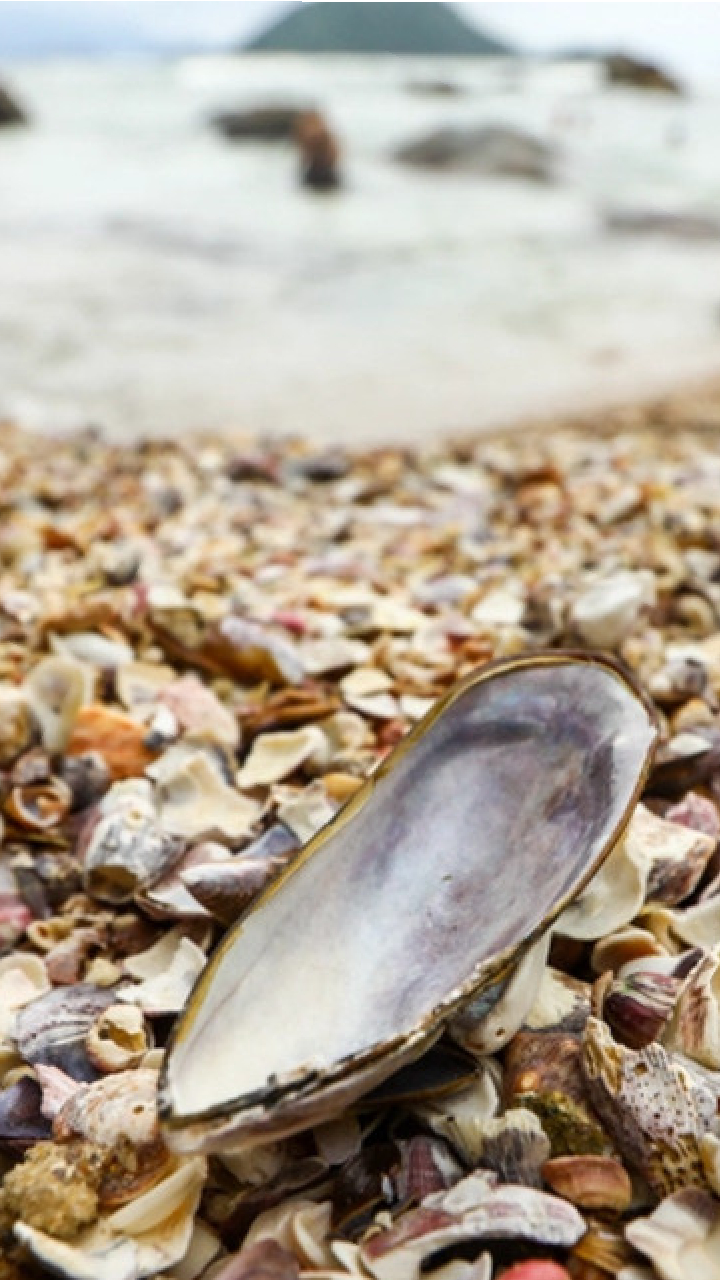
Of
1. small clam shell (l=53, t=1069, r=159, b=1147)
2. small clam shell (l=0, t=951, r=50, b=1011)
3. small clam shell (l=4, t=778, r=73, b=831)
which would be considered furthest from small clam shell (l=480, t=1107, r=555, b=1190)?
small clam shell (l=4, t=778, r=73, b=831)

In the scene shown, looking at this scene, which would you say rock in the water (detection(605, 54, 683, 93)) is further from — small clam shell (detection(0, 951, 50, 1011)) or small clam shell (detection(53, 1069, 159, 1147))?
small clam shell (detection(53, 1069, 159, 1147))

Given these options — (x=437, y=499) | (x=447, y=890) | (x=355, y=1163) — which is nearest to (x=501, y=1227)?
(x=355, y=1163)

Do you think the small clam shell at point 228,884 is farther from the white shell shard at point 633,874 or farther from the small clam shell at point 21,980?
the white shell shard at point 633,874

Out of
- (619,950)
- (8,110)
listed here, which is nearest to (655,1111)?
(619,950)

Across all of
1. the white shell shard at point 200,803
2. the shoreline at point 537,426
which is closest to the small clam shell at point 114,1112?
the white shell shard at point 200,803

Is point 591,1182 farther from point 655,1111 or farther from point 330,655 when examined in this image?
point 330,655

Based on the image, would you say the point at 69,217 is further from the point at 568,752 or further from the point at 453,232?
the point at 568,752
